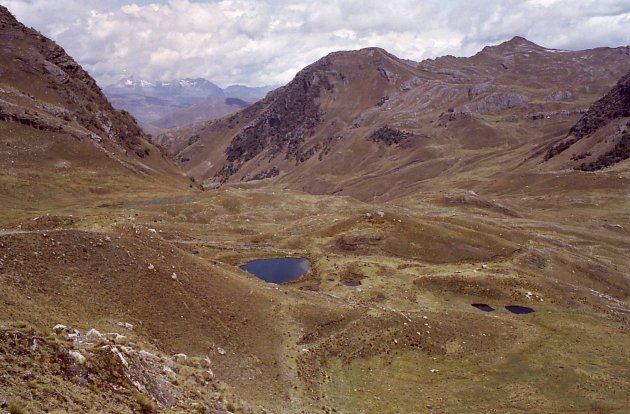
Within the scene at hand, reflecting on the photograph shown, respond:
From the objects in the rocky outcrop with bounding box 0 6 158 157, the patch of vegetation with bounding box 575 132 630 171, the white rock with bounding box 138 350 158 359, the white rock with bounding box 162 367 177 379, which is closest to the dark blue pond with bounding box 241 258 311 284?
the white rock with bounding box 138 350 158 359

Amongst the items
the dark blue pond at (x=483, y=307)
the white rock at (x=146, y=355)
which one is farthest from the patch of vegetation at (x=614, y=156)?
the white rock at (x=146, y=355)

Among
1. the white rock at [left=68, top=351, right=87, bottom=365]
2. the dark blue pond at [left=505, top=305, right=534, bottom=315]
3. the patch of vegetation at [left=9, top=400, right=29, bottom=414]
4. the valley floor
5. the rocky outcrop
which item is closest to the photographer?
the patch of vegetation at [left=9, top=400, right=29, bottom=414]

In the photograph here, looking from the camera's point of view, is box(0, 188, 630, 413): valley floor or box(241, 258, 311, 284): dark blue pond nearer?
box(0, 188, 630, 413): valley floor

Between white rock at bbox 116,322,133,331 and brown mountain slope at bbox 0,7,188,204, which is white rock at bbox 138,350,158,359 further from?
brown mountain slope at bbox 0,7,188,204

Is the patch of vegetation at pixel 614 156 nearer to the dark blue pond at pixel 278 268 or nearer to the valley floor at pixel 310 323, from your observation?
the valley floor at pixel 310 323

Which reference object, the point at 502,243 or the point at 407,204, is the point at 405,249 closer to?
the point at 502,243

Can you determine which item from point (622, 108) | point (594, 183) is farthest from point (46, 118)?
point (622, 108)

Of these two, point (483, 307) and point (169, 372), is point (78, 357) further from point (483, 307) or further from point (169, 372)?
Answer: point (483, 307)

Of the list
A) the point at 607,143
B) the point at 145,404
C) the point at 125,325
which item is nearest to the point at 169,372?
the point at 145,404
